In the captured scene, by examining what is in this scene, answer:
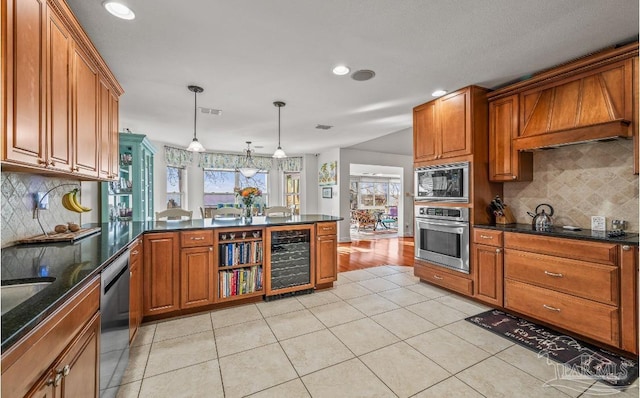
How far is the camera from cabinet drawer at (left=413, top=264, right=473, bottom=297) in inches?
123

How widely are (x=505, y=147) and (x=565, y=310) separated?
5.50 ft

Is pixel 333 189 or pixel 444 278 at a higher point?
pixel 333 189

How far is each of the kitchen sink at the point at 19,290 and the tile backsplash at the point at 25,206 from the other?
87cm

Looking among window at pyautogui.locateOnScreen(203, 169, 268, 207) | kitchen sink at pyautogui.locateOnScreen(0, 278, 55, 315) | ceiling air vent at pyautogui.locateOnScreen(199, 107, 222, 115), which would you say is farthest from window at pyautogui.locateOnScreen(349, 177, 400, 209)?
kitchen sink at pyautogui.locateOnScreen(0, 278, 55, 315)

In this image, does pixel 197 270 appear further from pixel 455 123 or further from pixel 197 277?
pixel 455 123

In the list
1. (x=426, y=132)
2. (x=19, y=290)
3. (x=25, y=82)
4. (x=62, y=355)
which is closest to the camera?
(x=62, y=355)

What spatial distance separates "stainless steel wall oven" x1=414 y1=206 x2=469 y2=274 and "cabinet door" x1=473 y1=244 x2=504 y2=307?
0.13 metres

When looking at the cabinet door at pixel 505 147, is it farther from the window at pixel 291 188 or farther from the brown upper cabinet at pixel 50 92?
the window at pixel 291 188

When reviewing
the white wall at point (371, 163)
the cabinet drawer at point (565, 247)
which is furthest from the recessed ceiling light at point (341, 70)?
the white wall at point (371, 163)

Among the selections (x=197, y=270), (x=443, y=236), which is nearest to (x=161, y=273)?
(x=197, y=270)

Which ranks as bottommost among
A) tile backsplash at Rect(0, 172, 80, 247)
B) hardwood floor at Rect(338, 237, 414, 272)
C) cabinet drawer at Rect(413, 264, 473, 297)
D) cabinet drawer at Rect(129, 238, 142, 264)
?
hardwood floor at Rect(338, 237, 414, 272)

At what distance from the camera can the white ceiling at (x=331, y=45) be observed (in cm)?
182

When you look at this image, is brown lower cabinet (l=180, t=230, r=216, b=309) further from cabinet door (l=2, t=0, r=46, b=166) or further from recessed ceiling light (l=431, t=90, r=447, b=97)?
recessed ceiling light (l=431, t=90, r=447, b=97)

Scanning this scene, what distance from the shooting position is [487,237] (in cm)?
294
